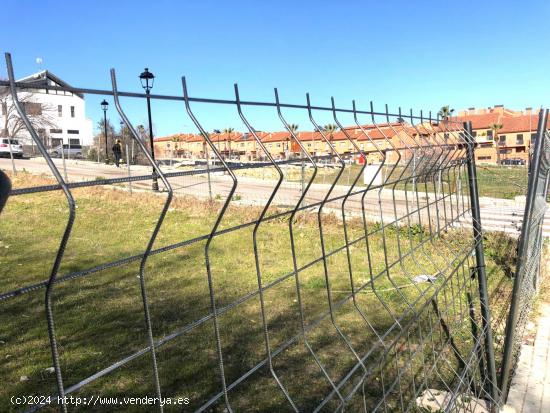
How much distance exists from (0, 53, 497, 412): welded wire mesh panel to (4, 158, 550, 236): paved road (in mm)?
1857

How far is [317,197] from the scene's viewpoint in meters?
16.2

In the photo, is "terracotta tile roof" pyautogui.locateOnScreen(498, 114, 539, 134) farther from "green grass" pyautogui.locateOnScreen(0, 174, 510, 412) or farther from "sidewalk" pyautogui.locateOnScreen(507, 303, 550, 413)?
"sidewalk" pyautogui.locateOnScreen(507, 303, 550, 413)

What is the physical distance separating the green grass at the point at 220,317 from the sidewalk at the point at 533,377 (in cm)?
64

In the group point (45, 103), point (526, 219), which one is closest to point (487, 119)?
point (526, 219)

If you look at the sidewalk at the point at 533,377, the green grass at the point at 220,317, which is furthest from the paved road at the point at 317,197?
the sidewalk at the point at 533,377

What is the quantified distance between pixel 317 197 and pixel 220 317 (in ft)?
36.3

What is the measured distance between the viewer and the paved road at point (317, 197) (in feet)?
37.4

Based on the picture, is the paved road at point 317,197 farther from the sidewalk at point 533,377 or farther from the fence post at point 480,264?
the fence post at point 480,264

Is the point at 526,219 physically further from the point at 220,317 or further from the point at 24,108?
the point at 220,317

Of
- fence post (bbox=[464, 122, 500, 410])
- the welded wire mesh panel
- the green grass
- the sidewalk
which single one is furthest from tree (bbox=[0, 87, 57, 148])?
the sidewalk

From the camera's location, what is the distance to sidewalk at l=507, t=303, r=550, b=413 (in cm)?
361

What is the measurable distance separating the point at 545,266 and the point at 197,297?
5.49m

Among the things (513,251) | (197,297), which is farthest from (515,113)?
(197,297)

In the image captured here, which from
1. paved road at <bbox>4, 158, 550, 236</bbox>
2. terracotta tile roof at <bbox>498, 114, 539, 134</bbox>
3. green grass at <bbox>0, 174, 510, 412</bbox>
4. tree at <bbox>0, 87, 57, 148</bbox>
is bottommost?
green grass at <bbox>0, 174, 510, 412</bbox>
